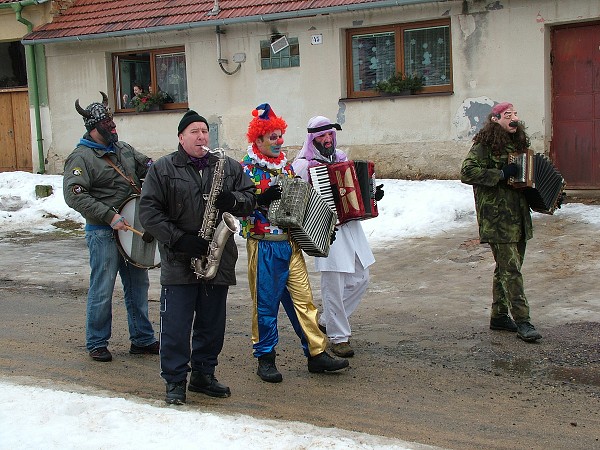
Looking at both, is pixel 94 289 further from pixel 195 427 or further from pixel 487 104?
pixel 487 104

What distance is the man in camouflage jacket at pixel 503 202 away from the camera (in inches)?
278

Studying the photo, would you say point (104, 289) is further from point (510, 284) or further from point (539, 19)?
point (539, 19)

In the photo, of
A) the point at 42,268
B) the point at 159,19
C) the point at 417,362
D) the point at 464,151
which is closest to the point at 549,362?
the point at 417,362

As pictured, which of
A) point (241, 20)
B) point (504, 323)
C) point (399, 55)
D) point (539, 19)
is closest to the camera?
point (504, 323)

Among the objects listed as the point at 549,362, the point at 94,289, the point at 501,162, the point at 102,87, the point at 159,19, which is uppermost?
the point at 159,19

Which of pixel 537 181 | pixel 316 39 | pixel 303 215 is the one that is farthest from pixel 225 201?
pixel 316 39

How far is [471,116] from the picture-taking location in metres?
13.8

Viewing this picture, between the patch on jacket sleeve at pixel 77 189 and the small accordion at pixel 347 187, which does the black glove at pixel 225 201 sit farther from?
the patch on jacket sleeve at pixel 77 189

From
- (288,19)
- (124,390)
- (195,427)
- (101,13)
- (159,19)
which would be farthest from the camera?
(101,13)

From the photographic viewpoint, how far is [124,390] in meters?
5.97

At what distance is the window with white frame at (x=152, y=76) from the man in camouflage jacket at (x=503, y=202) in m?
10.5

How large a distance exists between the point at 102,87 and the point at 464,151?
7736 mm

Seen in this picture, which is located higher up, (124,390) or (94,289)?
(94,289)

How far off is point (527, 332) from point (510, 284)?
1.37 feet
